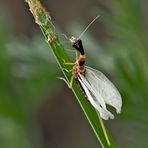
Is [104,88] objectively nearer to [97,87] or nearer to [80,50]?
[97,87]

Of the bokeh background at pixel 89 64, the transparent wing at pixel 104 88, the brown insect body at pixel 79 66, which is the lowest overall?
the bokeh background at pixel 89 64

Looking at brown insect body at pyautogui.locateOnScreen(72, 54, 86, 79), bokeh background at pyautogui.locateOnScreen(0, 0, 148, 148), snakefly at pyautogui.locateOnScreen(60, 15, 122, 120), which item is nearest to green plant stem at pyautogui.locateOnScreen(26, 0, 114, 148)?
snakefly at pyautogui.locateOnScreen(60, 15, 122, 120)

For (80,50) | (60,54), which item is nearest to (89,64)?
(80,50)

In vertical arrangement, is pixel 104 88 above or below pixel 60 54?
below

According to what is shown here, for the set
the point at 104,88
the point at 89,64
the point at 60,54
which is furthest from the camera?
the point at 89,64

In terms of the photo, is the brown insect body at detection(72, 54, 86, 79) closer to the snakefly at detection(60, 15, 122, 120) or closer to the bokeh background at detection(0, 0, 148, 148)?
the snakefly at detection(60, 15, 122, 120)

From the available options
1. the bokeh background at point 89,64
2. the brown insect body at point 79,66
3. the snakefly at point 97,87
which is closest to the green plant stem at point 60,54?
the snakefly at point 97,87

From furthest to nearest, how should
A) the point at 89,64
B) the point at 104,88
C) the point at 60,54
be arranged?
the point at 89,64 → the point at 104,88 → the point at 60,54

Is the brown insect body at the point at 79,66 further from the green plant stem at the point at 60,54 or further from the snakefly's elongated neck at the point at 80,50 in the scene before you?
the green plant stem at the point at 60,54
